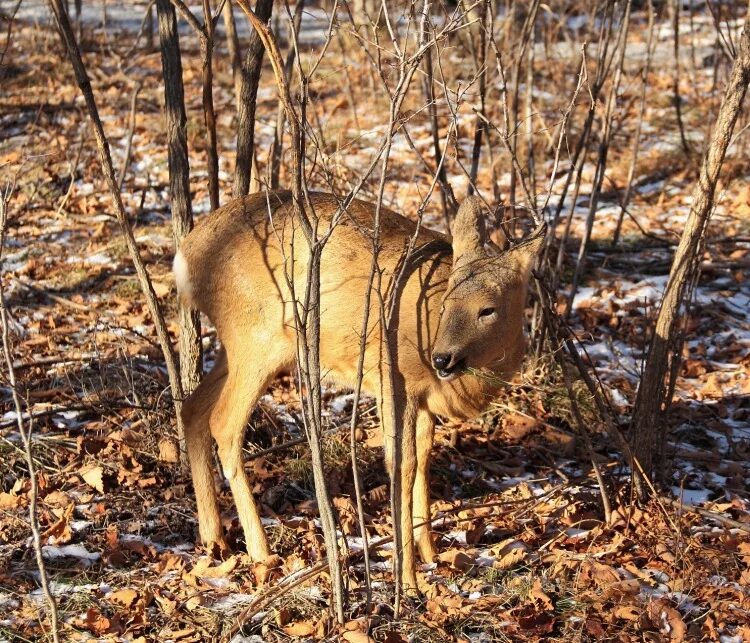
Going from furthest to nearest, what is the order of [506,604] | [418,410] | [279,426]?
[279,426], [418,410], [506,604]

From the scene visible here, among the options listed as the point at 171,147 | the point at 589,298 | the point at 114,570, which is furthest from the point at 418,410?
Result: the point at 589,298

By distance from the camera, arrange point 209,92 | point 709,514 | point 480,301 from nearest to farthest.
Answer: point 480,301 < point 709,514 < point 209,92

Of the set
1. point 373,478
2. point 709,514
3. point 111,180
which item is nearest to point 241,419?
point 373,478

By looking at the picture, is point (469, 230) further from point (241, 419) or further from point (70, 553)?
point (70, 553)

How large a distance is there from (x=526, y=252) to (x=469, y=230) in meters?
0.31

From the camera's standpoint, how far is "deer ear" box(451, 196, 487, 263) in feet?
16.3

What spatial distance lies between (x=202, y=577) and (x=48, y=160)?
22.0 ft

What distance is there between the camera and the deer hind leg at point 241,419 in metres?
5.29

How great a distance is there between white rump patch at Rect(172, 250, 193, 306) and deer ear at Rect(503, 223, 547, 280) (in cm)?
183

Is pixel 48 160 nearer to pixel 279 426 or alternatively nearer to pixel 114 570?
pixel 279 426

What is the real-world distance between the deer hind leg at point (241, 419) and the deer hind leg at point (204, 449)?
95mm

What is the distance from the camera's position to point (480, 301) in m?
4.77

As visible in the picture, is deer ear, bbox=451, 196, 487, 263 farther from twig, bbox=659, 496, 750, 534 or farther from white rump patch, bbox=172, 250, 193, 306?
twig, bbox=659, 496, 750, 534

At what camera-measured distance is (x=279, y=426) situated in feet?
21.5
